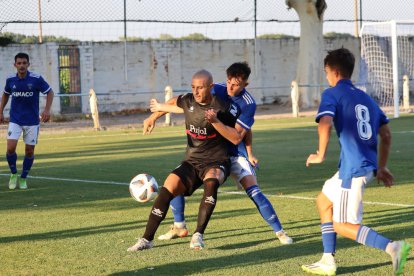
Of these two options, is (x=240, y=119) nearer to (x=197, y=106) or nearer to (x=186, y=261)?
(x=197, y=106)

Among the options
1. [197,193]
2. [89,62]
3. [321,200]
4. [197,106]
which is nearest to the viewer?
[321,200]

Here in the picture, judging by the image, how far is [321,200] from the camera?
7.93 meters

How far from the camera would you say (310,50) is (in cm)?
3806

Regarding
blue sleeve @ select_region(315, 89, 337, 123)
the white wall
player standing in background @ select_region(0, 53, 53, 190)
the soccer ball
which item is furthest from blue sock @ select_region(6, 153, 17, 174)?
the white wall

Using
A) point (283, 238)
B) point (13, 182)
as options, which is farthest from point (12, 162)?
point (283, 238)

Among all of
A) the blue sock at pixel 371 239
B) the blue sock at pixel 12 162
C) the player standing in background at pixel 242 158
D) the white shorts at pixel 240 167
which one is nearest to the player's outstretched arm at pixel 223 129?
the player standing in background at pixel 242 158

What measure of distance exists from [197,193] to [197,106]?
4.75 metres

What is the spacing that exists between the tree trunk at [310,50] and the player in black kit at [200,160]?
94.3 feet

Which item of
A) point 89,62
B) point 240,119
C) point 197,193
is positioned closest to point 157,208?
point 240,119

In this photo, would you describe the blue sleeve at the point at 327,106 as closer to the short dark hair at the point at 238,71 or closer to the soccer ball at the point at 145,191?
the short dark hair at the point at 238,71

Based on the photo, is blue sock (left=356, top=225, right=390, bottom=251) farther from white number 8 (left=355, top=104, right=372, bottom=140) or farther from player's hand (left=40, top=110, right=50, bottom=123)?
player's hand (left=40, top=110, right=50, bottom=123)

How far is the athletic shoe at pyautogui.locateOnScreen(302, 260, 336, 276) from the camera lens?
25.6 feet

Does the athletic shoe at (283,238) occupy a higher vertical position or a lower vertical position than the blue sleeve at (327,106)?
lower

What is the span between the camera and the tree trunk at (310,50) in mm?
38000
